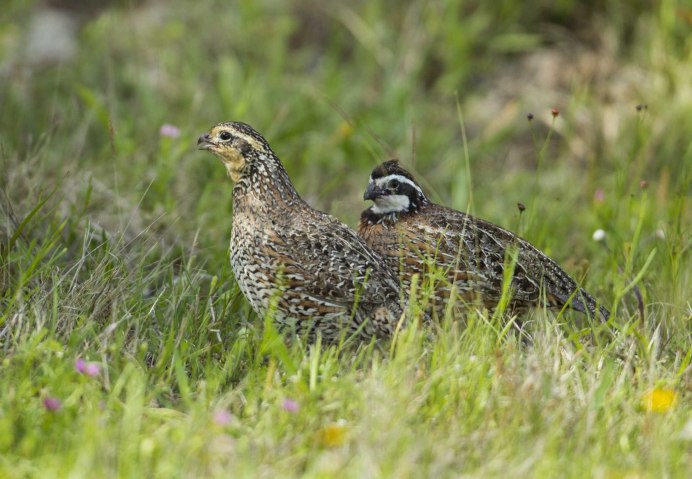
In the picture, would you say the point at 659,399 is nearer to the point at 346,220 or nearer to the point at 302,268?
the point at 302,268

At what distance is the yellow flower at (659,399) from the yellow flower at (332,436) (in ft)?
3.97

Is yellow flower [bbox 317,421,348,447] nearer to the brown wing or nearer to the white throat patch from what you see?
the brown wing

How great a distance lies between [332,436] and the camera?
12.6ft

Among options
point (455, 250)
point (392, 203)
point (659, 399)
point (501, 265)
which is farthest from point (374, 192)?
point (659, 399)

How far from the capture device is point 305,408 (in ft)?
13.2

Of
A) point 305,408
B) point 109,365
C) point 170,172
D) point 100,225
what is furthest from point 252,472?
point 170,172

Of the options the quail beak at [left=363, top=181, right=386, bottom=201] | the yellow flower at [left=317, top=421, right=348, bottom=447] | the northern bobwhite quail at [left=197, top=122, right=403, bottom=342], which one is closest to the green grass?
the yellow flower at [left=317, top=421, right=348, bottom=447]

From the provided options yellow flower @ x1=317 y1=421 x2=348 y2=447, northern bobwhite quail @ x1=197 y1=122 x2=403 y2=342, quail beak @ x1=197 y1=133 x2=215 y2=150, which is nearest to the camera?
yellow flower @ x1=317 y1=421 x2=348 y2=447

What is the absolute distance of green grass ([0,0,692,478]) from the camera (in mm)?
3842

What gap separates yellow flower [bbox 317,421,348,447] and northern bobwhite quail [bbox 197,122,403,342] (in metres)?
1.02

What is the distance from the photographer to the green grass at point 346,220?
384cm

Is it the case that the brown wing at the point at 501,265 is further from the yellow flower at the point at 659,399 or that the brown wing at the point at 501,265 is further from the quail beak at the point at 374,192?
the yellow flower at the point at 659,399

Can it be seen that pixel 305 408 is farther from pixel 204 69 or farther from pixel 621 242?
pixel 204 69

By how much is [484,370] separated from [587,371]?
Result: 0.48 m
